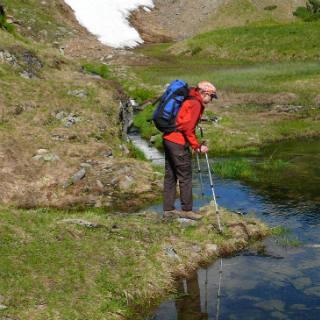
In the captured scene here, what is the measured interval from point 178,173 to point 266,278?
4.21m

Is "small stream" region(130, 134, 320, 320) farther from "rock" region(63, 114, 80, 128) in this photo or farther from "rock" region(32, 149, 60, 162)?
"rock" region(63, 114, 80, 128)

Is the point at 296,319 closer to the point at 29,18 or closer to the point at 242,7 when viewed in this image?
the point at 29,18

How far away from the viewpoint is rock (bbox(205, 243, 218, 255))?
14117mm

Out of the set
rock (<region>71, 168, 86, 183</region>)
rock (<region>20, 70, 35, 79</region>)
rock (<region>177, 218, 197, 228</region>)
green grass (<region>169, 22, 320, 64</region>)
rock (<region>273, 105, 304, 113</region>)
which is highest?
green grass (<region>169, 22, 320, 64</region>)

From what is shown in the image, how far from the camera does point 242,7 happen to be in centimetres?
9112

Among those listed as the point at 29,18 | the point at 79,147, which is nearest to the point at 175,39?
the point at 29,18

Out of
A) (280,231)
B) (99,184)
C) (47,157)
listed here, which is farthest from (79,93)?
(280,231)

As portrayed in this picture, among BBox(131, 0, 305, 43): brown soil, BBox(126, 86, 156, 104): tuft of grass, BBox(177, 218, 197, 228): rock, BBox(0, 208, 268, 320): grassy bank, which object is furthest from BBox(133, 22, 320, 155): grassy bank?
BBox(0, 208, 268, 320): grassy bank

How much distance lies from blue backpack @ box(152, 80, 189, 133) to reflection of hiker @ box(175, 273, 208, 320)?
438cm

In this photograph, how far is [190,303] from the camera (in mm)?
11781

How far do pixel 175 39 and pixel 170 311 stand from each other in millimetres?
82720

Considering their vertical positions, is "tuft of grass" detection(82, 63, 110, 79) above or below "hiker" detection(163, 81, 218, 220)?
above

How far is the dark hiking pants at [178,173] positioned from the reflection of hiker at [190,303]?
3491mm

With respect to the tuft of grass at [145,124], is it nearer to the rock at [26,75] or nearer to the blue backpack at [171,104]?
the rock at [26,75]
